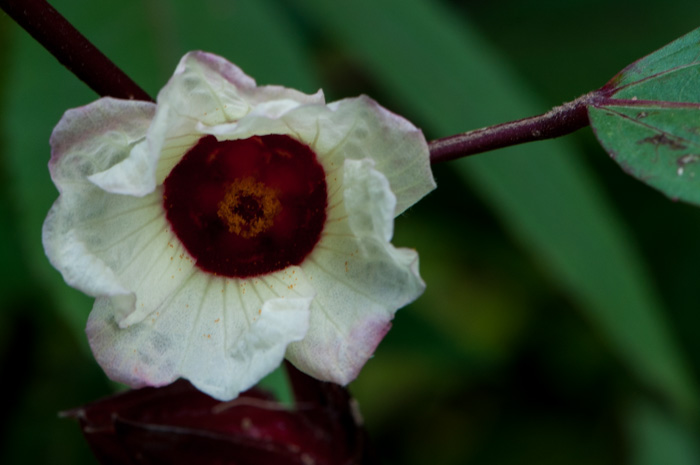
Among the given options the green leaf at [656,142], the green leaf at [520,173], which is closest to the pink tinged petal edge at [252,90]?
the green leaf at [656,142]

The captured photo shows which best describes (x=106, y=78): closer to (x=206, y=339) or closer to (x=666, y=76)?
(x=206, y=339)

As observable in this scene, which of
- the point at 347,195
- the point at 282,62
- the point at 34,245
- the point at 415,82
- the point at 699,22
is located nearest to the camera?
the point at 347,195

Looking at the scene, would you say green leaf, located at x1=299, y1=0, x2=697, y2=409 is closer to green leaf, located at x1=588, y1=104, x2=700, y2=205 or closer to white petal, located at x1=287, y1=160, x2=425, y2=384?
green leaf, located at x1=588, y1=104, x2=700, y2=205

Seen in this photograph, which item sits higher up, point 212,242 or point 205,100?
point 205,100

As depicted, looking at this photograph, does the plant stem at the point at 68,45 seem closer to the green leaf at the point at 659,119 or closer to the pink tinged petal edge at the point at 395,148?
the pink tinged petal edge at the point at 395,148

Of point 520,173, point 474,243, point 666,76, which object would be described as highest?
point 666,76

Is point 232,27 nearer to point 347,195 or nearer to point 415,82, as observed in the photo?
point 415,82

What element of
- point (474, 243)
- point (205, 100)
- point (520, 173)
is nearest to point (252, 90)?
point (205, 100)

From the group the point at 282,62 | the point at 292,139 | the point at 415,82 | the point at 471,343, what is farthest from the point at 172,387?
the point at 471,343
